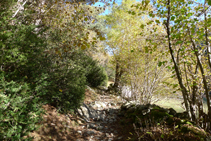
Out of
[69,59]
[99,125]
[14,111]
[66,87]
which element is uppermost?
[69,59]

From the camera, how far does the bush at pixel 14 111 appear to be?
2605 millimetres

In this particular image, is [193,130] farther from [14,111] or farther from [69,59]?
[69,59]

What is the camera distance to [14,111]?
2.82m

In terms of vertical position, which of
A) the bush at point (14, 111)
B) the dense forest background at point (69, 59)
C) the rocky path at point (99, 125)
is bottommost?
the rocky path at point (99, 125)

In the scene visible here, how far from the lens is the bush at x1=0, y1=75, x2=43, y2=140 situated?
261 cm

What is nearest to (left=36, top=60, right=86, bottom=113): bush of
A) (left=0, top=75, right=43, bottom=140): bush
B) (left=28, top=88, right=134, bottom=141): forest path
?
(left=28, top=88, right=134, bottom=141): forest path

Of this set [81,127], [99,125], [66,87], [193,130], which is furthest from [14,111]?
[193,130]

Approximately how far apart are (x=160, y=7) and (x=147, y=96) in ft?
14.3

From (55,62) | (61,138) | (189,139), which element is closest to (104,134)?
(61,138)

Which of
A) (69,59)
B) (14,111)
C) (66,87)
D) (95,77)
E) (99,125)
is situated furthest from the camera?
(95,77)

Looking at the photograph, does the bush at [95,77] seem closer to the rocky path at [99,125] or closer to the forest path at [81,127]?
the rocky path at [99,125]

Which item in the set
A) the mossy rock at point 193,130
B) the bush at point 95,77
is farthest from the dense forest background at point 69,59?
the bush at point 95,77

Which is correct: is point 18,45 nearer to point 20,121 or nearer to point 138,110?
point 20,121

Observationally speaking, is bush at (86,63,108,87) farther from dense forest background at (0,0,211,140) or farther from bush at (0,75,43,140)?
bush at (0,75,43,140)
